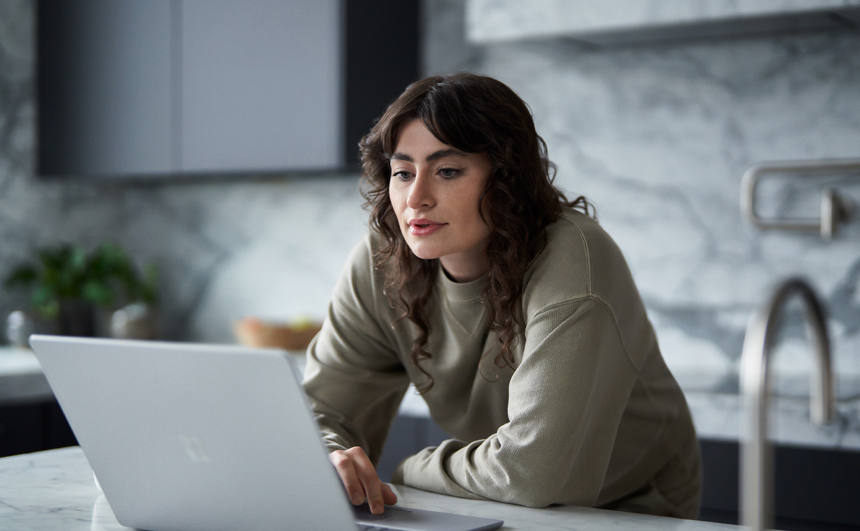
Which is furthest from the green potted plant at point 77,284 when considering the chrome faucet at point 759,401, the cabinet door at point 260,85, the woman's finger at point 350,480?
the chrome faucet at point 759,401

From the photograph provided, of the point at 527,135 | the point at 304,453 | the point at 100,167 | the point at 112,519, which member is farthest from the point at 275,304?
the point at 304,453

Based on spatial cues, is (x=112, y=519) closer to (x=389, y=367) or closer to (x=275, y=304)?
(x=389, y=367)

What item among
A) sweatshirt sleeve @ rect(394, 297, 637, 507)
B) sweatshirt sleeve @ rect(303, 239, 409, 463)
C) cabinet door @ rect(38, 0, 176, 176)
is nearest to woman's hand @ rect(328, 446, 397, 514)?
sweatshirt sleeve @ rect(394, 297, 637, 507)

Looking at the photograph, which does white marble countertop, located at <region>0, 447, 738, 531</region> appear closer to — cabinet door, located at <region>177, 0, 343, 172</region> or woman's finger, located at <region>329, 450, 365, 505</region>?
woman's finger, located at <region>329, 450, 365, 505</region>

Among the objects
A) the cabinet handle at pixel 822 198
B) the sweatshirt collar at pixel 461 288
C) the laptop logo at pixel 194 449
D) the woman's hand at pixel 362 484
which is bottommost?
the woman's hand at pixel 362 484

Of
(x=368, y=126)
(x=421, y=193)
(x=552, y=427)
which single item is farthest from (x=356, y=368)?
(x=368, y=126)

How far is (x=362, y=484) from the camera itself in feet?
4.14

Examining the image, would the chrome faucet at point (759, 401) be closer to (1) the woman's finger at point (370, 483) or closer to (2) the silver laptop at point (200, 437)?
(2) the silver laptop at point (200, 437)

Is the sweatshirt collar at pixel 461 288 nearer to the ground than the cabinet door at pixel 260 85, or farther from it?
nearer to the ground

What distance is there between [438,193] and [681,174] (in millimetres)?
1363

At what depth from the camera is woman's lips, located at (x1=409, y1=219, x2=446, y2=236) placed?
1.56m

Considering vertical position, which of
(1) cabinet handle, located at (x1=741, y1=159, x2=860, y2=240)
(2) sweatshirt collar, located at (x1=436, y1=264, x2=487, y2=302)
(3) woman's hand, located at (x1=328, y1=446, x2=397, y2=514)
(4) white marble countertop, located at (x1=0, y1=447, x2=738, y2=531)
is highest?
(1) cabinet handle, located at (x1=741, y1=159, x2=860, y2=240)

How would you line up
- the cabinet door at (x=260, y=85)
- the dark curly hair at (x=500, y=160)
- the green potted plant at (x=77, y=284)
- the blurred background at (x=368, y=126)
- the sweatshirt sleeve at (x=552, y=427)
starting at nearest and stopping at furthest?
the sweatshirt sleeve at (x=552, y=427)
the dark curly hair at (x=500, y=160)
the blurred background at (x=368, y=126)
the cabinet door at (x=260, y=85)
the green potted plant at (x=77, y=284)

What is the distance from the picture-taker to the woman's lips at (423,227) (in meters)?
1.56
